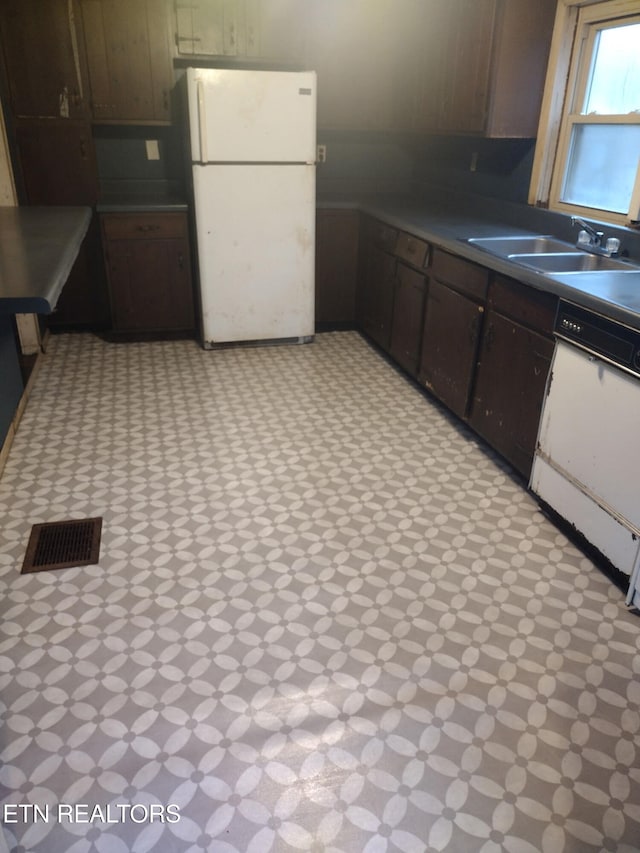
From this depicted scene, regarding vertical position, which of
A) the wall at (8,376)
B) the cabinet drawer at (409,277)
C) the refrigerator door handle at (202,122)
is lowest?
the wall at (8,376)

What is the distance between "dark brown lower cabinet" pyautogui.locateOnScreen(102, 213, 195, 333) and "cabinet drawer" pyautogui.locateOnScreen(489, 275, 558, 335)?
2231mm

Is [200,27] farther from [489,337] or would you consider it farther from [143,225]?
[489,337]

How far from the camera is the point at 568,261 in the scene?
9.32 feet

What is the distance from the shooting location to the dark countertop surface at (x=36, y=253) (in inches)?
69.1

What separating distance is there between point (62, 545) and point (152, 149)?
3143mm

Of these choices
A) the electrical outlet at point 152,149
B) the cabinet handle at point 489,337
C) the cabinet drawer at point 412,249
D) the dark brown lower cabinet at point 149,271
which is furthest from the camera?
the electrical outlet at point 152,149

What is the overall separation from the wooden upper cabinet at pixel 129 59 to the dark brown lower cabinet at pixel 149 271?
69 centimetres

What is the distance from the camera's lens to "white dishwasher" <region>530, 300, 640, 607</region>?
78.7 inches

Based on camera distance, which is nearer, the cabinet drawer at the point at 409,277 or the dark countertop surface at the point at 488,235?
the dark countertop surface at the point at 488,235

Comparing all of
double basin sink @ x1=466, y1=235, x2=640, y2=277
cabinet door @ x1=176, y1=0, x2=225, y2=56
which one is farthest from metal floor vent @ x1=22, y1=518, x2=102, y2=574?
cabinet door @ x1=176, y1=0, x2=225, y2=56

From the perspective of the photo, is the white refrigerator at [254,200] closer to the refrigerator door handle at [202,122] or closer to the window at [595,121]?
the refrigerator door handle at [202,122]

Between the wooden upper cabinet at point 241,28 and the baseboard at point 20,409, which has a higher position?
the wooden upper cabinet at point 241,28

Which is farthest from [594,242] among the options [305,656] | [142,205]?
[142,205]

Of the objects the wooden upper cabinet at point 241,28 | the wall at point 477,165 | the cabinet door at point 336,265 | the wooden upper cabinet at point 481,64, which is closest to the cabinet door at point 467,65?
the wooden upper cabinet at point 481,64
